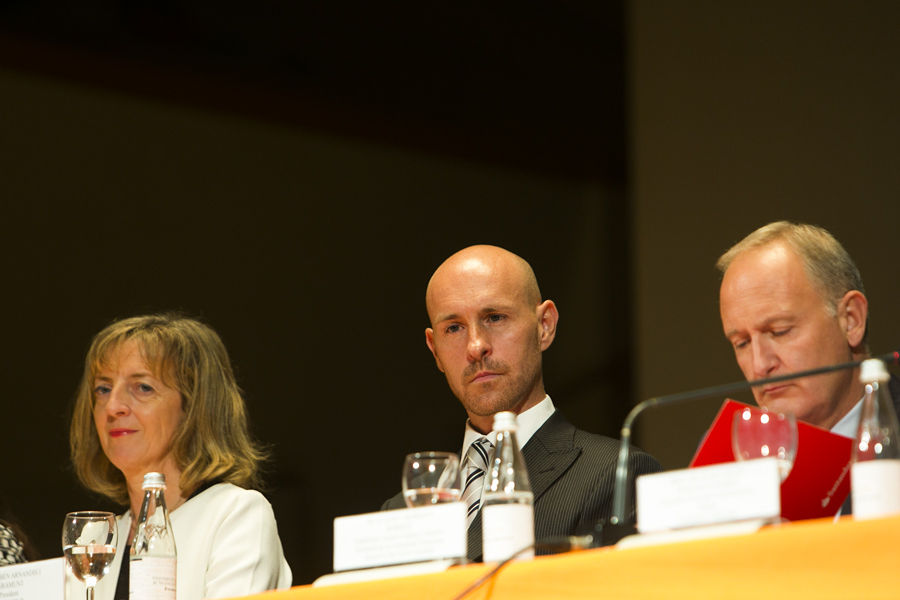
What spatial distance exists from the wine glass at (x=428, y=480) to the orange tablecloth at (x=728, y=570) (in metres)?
0.22

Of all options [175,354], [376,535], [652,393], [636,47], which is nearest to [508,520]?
Answer: [376,535]


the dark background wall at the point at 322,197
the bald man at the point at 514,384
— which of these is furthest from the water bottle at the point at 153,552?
the dark background wall at the point at 322,197

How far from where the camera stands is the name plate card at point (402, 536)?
1.71m

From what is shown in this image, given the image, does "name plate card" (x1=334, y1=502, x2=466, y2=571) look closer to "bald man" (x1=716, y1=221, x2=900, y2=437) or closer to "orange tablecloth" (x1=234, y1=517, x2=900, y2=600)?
"orange tablecloth" (x1=234, y1=517, x2=900, y2=600)

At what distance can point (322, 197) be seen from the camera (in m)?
5.65

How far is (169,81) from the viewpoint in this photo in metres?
5.45

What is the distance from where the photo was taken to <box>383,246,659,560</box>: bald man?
242cm

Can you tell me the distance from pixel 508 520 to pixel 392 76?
14.1 feet

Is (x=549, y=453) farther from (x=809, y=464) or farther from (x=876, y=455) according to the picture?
(x=876, y=455)

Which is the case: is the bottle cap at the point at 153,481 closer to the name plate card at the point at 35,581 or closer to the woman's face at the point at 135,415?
the name plate card at the point at 35,581

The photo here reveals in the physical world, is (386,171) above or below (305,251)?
above

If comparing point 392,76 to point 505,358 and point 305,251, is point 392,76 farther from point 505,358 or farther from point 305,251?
point 505,358

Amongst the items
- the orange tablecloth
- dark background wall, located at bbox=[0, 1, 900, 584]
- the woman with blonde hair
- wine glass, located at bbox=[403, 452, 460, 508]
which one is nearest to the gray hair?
wine glass, located at bbox=[403, 452, 460, 508]

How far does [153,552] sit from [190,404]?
822mm
